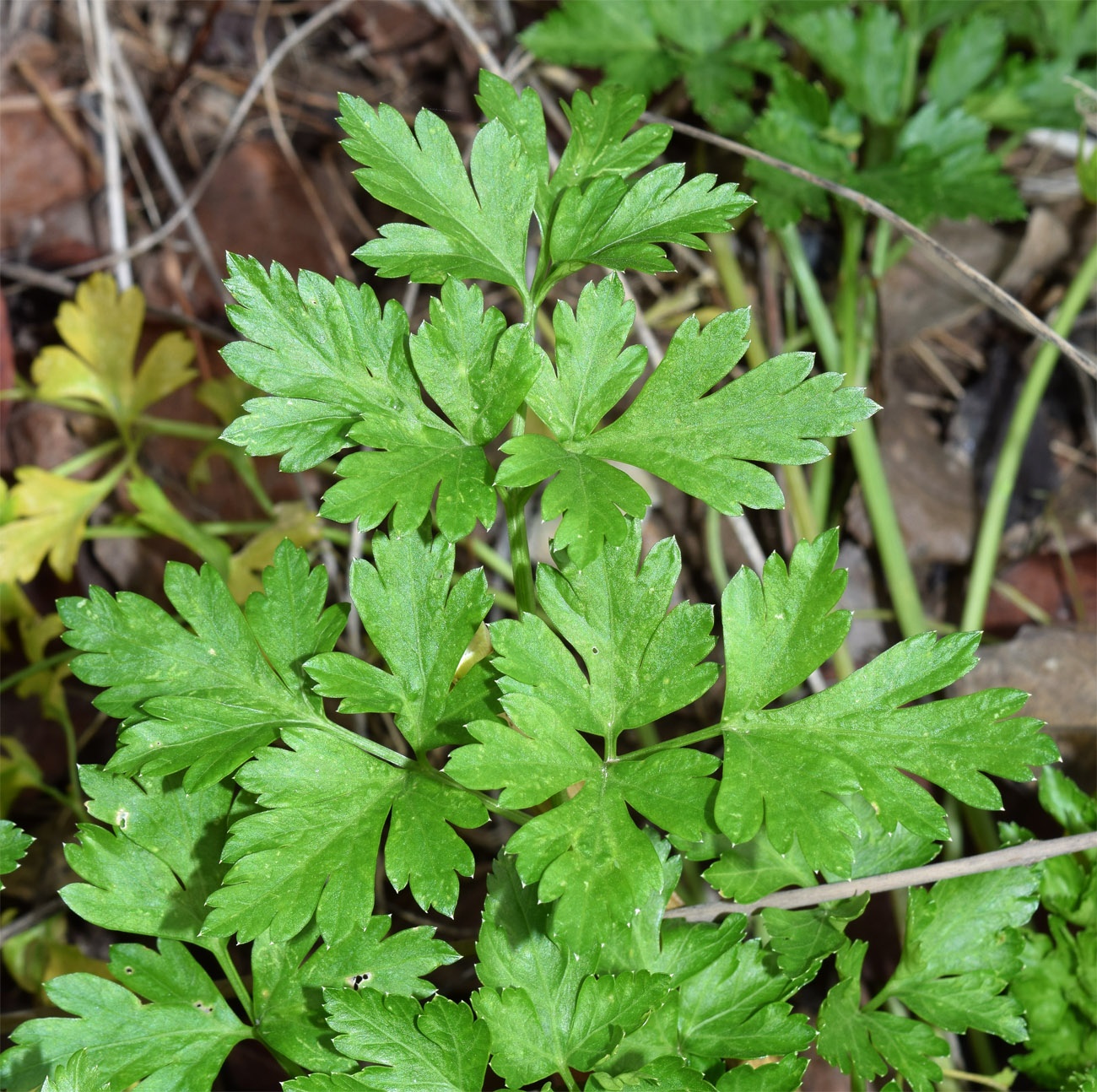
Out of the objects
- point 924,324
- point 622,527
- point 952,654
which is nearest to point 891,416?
point 924,324

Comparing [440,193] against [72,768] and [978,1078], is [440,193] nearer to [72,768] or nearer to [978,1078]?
[72,768]

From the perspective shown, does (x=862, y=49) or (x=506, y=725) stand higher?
(x=862, y=49)

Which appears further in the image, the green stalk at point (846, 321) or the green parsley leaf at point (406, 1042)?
the green stalk at point (846, 321)

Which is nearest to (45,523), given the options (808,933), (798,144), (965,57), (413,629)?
(413,629)

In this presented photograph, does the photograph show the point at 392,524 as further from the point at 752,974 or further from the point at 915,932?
the point at 915,932

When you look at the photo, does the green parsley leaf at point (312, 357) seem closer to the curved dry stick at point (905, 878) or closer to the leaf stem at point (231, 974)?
the leaf stem at point (231, 974)

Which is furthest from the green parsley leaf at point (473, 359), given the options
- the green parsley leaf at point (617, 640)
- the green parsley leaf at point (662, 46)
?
the green parsley leaf at point (662, 46)
